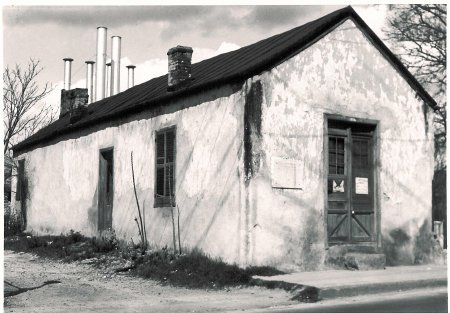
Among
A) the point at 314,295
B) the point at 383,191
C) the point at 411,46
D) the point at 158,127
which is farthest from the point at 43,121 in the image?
the point at 314,295

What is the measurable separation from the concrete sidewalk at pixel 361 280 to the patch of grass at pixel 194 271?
0.29 meters

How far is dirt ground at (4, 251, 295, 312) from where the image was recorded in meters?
8.39

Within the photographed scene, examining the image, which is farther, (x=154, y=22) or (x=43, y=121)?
(x=43, y=121)

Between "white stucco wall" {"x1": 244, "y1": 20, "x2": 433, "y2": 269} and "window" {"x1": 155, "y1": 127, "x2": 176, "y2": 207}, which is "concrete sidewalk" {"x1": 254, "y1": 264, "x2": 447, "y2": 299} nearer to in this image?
"white stucco wall" {"x1": 244, "y1": 20, "x2": 433, "y2": 269}

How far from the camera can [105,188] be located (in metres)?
15.6

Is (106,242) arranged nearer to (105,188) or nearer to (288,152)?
(105,188)

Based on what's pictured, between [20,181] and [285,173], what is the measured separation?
12426mm

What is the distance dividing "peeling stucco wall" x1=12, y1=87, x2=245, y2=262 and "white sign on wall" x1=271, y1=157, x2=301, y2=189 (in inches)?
24.3

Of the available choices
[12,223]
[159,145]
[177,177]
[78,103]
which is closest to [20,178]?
[12,223]

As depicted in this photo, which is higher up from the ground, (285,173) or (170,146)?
(170,146)

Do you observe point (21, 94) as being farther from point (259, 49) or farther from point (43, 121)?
point (259, 49)

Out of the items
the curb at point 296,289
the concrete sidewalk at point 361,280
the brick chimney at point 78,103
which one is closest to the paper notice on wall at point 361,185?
the concrete sidewalk at point 361,280

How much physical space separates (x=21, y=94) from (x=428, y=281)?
13175 mm

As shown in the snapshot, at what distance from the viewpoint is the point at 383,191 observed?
39.9 feet
